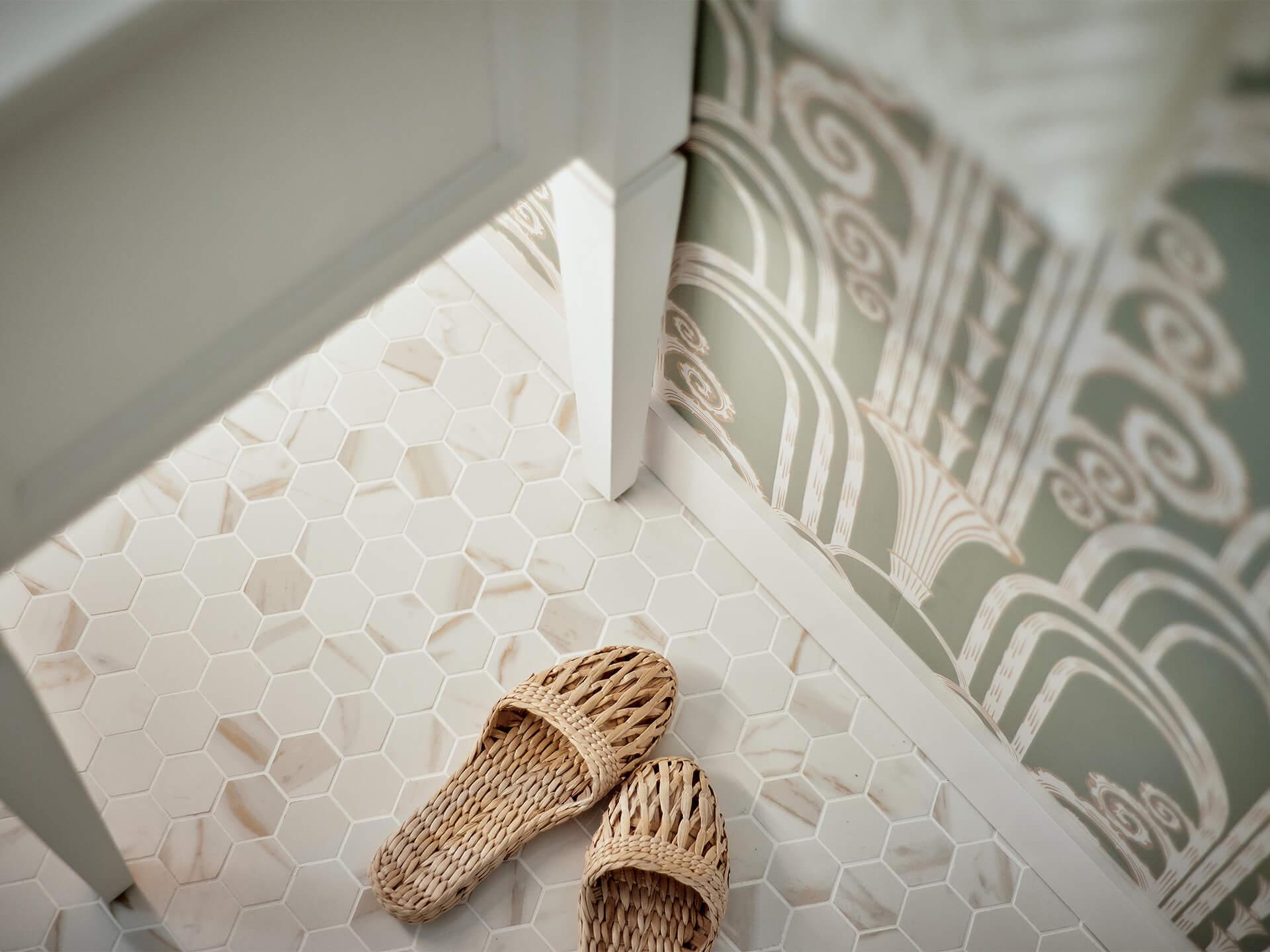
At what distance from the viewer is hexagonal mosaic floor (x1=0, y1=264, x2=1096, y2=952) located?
111 centimetres

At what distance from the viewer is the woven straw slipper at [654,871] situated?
103 centimetres

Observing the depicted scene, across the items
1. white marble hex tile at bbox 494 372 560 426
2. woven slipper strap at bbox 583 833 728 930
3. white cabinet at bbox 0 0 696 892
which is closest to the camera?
white cabinet at bbox 0 0 696 892

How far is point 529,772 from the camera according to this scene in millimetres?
1121

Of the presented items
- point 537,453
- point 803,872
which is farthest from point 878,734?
point 537,453

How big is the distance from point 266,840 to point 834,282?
776mm

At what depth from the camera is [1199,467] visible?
24.4 inches

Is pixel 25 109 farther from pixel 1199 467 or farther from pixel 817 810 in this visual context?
pixel 817 810

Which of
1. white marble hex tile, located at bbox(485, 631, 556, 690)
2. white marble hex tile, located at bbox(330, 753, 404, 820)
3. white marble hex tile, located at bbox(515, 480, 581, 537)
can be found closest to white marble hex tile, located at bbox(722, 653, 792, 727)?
white marble hex tile, located at bbox(485, 631, 556, 690)

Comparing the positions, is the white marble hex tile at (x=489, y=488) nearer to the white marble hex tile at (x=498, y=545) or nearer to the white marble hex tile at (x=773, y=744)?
the white marble hex tile at (x=498, y=545)

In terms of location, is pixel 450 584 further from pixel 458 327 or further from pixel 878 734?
pixel 878 734

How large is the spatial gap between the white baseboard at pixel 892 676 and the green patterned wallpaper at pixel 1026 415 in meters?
0.04

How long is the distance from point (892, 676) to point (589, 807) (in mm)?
321

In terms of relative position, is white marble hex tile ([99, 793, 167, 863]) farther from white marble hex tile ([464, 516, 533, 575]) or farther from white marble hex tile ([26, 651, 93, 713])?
white marble hex tile ([464, 516, 533, 575])

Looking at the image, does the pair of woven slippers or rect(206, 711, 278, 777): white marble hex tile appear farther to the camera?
rect(206, 711, 278, 777): white marble hex tile
